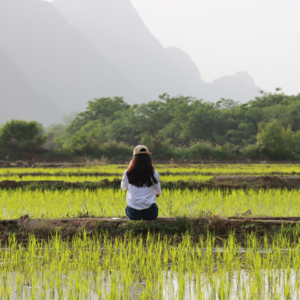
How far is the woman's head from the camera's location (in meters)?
3.99

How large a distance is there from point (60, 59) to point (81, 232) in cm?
18492

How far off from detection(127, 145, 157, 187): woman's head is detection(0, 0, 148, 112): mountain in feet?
542

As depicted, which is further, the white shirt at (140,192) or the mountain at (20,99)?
the mountain at (20,99)

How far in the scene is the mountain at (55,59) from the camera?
166125mm

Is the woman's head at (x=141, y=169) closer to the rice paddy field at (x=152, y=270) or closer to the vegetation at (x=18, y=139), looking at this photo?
the rice paddy field at (x=152, y=270)

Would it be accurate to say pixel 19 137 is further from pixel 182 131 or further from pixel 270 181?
pixel 270 181

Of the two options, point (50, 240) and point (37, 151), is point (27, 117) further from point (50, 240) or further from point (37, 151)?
point (50, 240)

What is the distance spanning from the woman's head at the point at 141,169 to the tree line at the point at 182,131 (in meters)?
21.7

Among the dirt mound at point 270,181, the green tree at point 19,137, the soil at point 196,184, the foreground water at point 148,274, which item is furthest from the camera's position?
the green tree at point 19,137

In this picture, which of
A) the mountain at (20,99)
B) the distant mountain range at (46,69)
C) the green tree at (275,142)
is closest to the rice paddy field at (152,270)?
the green tree at (275,142)

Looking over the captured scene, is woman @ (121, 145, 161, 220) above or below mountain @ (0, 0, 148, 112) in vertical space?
below

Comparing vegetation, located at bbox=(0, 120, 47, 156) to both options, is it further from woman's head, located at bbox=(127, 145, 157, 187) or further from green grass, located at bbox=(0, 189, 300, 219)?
woman's head, located at bbox=(127, 145, 157, 187)

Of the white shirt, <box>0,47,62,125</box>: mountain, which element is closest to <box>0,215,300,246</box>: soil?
the white shirt

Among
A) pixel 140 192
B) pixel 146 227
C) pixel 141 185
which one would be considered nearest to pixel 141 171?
pixel 141 185
